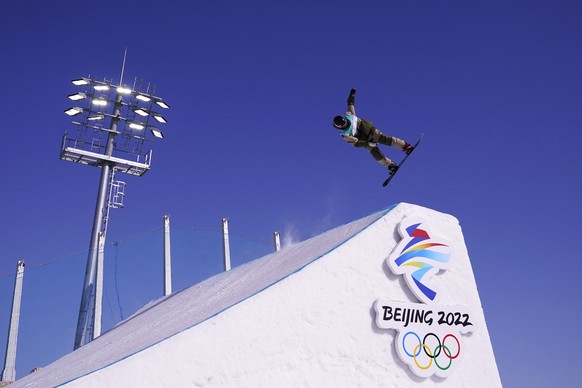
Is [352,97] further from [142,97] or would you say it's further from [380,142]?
[142,97]

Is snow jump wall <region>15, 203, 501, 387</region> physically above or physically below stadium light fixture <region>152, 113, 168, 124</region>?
below

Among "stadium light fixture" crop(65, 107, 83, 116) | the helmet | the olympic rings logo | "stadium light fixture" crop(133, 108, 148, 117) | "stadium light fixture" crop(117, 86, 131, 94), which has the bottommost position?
the olympic rings logo

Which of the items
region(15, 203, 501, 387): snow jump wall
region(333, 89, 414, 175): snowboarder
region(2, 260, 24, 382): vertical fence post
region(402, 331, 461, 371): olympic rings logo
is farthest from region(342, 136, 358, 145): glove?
region(2, 260, 24, 382): vertical fence post

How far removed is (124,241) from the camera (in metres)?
11.7

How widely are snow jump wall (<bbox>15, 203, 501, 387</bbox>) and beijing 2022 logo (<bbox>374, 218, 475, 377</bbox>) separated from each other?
1 centimetres

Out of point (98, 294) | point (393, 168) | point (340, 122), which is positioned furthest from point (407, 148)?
point (98, 294)

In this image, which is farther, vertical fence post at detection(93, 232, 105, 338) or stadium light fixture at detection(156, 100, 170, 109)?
stadium light fixture at detection(156, 100, 170, 109)

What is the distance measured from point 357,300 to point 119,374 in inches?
91.0

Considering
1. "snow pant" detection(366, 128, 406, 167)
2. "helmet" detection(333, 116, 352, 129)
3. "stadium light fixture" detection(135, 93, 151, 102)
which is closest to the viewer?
"helmet" detection(333, 116, 352, 129)

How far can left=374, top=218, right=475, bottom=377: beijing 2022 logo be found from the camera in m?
4.61

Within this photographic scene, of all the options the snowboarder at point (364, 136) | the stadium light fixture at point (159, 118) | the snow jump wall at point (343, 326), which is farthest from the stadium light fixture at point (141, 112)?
the snow jump wall at point (343, 326)

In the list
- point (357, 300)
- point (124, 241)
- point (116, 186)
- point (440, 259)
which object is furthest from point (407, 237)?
point (116, 186)

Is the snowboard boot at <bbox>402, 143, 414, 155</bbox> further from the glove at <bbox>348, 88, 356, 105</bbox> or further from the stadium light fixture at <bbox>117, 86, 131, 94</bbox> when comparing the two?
the stadium light fixture at <bbox>117, 86, 131, 94</bbox>

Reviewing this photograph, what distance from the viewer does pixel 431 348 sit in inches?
187
